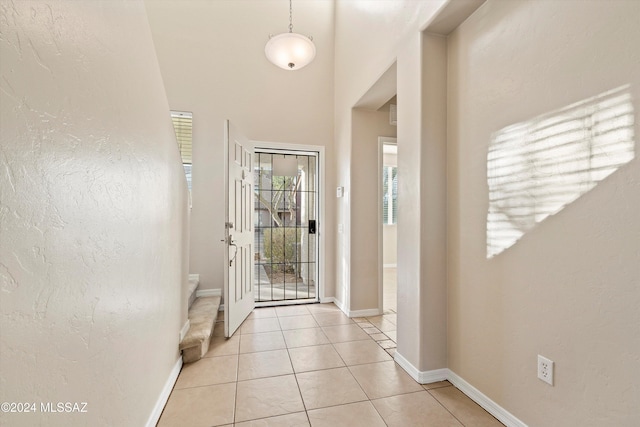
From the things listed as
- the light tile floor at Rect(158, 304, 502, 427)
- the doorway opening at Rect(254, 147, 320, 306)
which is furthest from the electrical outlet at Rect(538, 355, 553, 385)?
the doorway opening at Rect(254, 147, 320, 306)

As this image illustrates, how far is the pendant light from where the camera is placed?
2.54 m

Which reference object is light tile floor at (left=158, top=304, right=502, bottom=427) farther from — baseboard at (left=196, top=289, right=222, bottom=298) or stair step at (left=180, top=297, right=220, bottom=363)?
baseboard at (left=196, top=289, right=222, bottom=298)

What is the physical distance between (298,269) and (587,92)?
3482mm

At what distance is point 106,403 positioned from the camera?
1120 mm

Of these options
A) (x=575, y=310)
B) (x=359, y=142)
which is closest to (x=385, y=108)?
(x=359, y=142)

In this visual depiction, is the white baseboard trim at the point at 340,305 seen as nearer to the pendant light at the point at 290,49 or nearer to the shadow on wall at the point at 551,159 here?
the shadow on wall at the point at 551,159

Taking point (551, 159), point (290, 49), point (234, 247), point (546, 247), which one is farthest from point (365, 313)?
point (290, 49)

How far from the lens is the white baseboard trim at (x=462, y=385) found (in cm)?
165

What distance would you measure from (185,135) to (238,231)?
155 cm

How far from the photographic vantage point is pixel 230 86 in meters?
3.85

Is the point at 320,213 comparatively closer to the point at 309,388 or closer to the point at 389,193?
the point at 309,388

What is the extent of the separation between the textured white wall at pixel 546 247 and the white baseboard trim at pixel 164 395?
1939 millimetres

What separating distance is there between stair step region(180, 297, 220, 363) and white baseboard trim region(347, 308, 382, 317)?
155 centimetres

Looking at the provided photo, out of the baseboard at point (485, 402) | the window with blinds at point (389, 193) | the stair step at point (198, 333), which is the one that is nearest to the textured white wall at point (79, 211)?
the stair step at point (198, 333)
